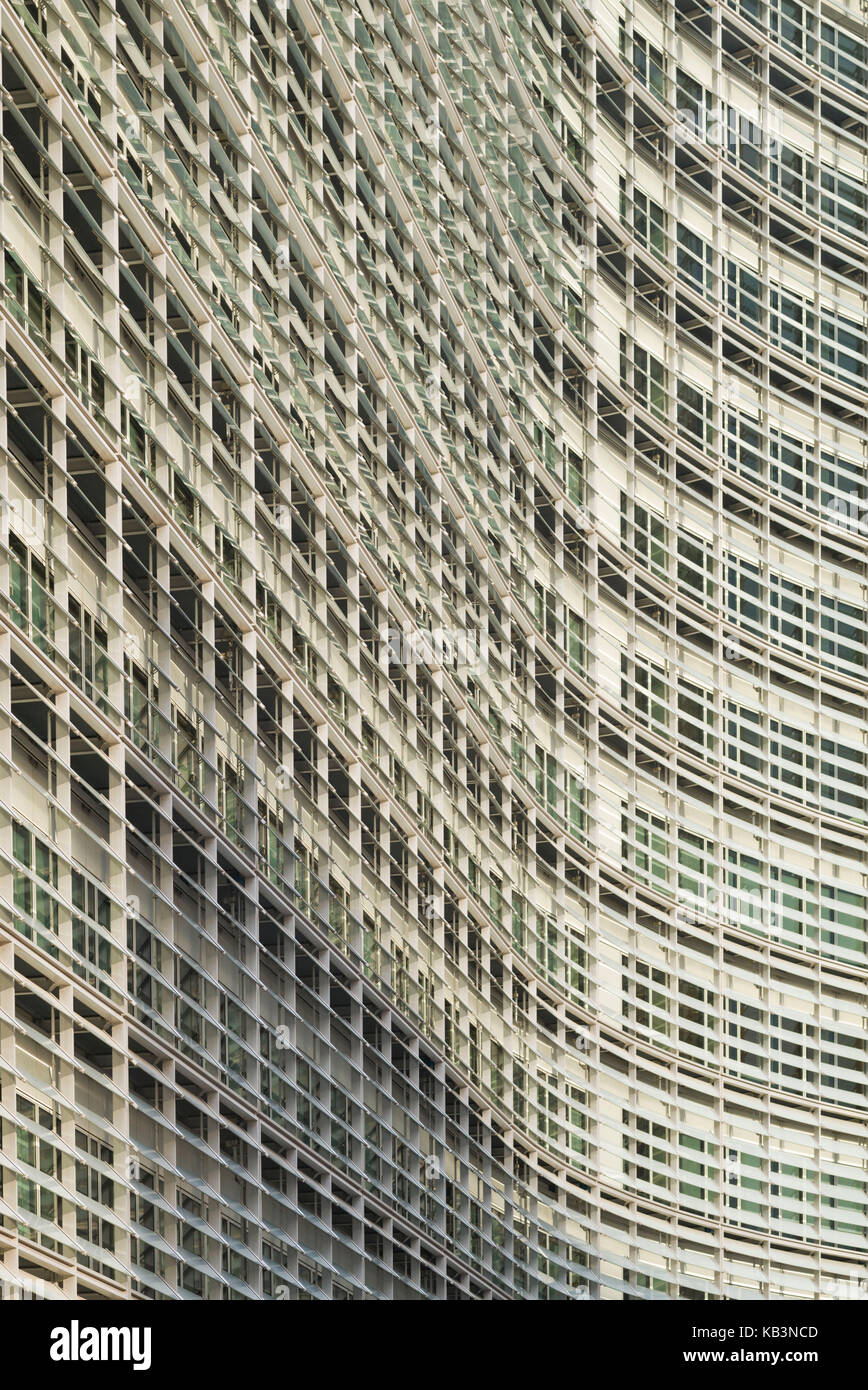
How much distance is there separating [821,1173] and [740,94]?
3751cm

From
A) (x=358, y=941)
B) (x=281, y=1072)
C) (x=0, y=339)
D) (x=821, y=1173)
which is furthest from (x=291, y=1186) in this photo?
(x=821, y=1173)

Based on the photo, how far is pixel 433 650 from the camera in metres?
59.6

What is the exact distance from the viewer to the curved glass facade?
39062 millimetres

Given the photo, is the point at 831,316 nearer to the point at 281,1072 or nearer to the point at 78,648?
the point at 281,1072

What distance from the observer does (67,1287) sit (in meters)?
35.4

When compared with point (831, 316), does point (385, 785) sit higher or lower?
lower

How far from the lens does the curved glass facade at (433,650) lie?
3906 centimetres

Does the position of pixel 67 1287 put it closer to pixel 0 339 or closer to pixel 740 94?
pixel 0 339

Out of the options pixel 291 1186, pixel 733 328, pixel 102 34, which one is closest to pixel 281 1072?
pixel 291 1186

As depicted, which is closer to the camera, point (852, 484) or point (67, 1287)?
point (67, 1287)
